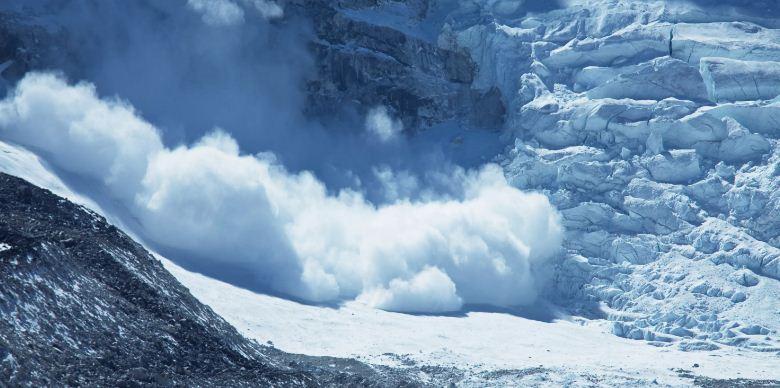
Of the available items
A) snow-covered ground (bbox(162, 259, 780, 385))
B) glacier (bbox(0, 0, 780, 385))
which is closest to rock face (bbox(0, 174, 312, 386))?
snow-covered ground (bbox(162, 259, 780, 385))

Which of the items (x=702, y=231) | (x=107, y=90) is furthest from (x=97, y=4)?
(x=702, y=231)

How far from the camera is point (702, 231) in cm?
8706

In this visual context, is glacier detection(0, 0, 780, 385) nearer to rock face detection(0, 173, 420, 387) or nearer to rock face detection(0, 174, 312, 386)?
rock face detection(0, 173, 420, 387)

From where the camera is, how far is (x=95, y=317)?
1934 inches

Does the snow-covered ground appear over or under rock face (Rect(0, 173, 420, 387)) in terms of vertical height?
over

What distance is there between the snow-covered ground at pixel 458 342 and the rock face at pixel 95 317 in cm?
1092

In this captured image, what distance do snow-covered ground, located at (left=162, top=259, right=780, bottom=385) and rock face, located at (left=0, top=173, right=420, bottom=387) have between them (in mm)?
10915

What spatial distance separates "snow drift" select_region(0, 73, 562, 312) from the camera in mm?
81688

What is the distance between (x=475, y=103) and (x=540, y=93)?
5.58 m

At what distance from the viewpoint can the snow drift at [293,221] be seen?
268 feet

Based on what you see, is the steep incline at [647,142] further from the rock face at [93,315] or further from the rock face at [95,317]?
the rock face at [93,315]

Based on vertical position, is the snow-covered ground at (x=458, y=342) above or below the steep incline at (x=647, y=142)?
A: below

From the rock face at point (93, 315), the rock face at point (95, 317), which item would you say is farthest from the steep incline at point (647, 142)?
the rock face at point (93, 315)

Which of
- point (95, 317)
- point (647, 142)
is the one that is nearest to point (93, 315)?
point (95, 317)
